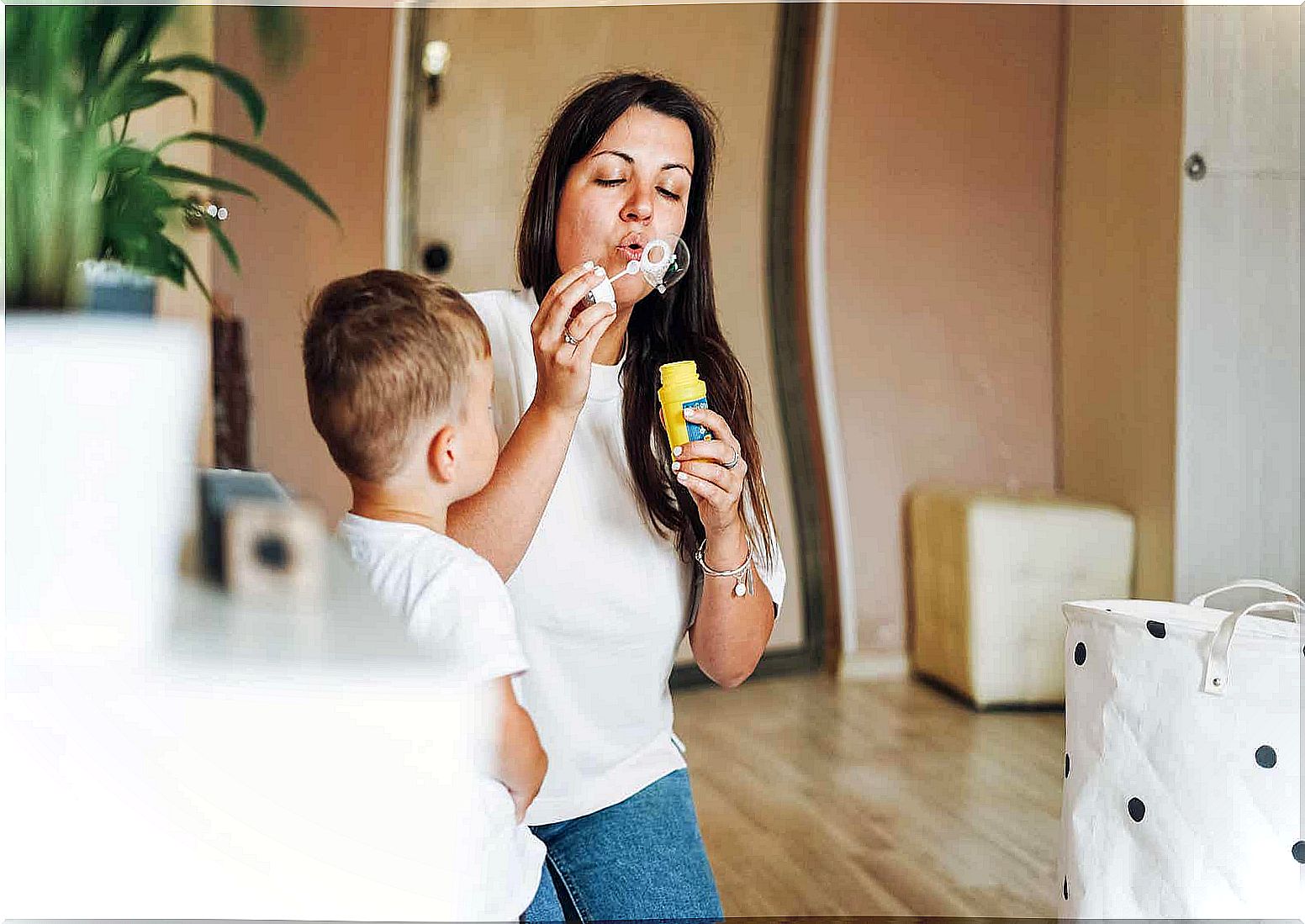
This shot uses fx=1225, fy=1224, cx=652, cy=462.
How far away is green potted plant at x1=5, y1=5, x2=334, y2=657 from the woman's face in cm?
28

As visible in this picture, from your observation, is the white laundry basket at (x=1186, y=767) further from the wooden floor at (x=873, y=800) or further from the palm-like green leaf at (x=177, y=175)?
the palm-like green leaf at (x=177, y=175)

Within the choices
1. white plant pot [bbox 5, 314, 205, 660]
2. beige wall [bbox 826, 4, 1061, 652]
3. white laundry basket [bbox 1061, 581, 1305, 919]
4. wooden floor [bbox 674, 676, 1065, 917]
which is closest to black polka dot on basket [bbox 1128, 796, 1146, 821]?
white laundry basket [bbox 1061, 581, 1305, 919]

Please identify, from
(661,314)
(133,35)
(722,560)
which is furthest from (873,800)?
(133,35)

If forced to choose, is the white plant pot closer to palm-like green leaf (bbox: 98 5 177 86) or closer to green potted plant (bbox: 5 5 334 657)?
green potted plant (bbox: 5 5 334 657)

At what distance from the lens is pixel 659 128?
3.92ft

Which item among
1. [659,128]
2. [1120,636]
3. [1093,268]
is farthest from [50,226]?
[1093,268]

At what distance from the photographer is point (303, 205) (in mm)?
1924

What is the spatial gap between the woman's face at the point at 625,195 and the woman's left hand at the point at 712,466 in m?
0.19

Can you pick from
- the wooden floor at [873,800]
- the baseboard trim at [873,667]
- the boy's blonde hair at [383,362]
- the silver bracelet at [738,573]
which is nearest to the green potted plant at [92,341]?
the boy's blonde hair at [383,362]

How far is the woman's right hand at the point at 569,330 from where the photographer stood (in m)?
1.05

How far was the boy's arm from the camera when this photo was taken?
2.99ft

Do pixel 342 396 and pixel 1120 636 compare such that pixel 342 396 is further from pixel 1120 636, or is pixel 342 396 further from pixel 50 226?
pixel 1120 636

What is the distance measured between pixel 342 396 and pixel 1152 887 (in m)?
0.84

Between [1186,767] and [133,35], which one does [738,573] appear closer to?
[1186,767]
